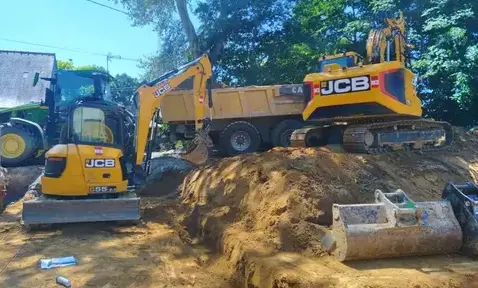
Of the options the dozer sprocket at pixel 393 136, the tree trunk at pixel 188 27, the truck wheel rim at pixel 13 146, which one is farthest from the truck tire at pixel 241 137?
the tree trunk at pixel 188 27

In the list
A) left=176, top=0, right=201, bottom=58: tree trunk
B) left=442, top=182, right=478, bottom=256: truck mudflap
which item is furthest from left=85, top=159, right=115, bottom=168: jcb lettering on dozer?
left=176, top=0, right=201, bottom=58: tree trunk

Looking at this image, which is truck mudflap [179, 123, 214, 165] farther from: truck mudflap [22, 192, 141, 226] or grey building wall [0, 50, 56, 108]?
grey building wall [0, 50, 56, 108]

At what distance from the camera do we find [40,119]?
13.8 m

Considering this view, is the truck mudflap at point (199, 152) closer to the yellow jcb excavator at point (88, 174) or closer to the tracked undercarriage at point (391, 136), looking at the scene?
the yellow jcb excavator at point (88, 174)

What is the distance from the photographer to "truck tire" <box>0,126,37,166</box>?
41.2 feet

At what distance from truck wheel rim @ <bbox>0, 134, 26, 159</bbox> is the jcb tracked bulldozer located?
783cm

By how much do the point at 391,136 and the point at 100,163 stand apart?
238 inches

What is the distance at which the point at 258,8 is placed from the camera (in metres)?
20.8

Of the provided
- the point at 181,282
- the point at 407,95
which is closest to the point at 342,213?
the point at 181,282

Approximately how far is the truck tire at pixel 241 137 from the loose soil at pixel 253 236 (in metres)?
4.18

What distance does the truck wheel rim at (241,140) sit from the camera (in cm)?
1402

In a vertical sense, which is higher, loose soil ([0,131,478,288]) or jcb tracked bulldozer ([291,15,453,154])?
jcb tracked bulldozer ([291,15,453,154])

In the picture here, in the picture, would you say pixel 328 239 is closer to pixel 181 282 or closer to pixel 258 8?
pixel 181 282

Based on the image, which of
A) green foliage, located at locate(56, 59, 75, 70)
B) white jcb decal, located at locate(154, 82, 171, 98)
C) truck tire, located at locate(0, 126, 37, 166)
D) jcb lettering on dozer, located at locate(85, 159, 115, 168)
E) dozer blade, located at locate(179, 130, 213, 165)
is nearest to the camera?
jcb lettering on dozer, located at locate(85, 159, 115, 168)
